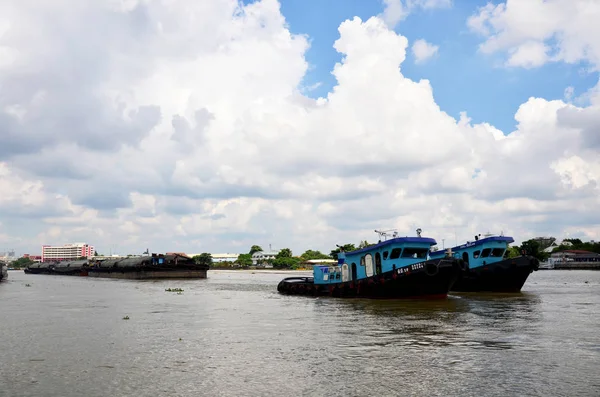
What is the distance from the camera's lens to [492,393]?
13086mm

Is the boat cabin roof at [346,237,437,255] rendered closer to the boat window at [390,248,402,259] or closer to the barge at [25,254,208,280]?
the boat window at [390,248,402,259]

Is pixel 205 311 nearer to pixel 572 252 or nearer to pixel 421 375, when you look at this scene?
pixel 421 375

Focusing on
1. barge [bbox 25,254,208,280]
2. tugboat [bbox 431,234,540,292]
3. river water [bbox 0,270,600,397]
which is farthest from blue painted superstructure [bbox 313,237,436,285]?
barge [bbox 25,254,208,280]

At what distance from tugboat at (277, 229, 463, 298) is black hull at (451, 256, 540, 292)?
10418mm

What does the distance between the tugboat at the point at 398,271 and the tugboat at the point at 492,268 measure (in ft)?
33.9

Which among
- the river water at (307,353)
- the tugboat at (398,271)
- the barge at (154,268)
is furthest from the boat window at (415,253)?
the barge at (154,268)

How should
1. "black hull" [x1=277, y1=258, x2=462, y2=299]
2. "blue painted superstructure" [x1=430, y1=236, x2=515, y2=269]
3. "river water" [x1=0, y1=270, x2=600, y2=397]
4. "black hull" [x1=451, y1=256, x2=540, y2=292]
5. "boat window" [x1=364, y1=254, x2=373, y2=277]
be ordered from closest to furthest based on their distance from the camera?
"river water" [x1=0, y1=270, x2=600, y2=397]
"black hull" [x1=277, y1=258, x2=462, y2=299]
"boat window" [x1=364, y1=254, x2=373, y2=277]
"black hull" [x1=451, y1=256, x2=540, y2=292]
"blue painted superstructure" [x1=430, y1=236, x2=515, y2=269]

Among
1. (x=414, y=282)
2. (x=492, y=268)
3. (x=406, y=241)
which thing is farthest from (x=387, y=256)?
(x=492, y=268)

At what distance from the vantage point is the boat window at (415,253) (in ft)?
131

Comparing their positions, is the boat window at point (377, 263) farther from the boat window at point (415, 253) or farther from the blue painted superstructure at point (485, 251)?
the blue painted superstructure at point (485, 251)

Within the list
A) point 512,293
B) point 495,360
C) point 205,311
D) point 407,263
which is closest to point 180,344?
point 495,360

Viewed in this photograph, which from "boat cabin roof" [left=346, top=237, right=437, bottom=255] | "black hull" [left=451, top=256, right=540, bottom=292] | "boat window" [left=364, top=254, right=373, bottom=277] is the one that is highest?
→ "boat cabin roof" [left=346, top=237, right=437, bottom=255]

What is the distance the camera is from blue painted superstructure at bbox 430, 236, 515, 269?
49.8m

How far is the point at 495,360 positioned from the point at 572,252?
7566 inches
